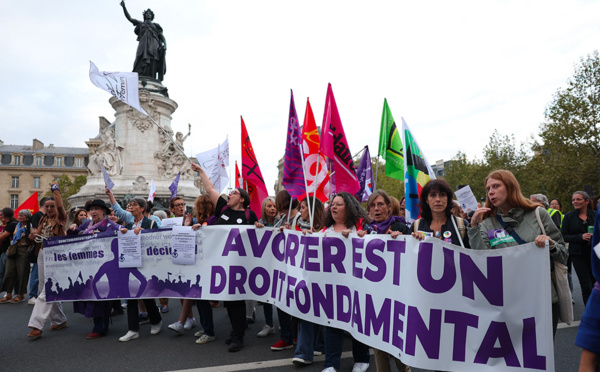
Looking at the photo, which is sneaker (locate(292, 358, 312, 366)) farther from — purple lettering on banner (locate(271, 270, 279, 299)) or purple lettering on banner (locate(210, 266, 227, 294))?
purple lettering on banner (locate(210, 266, 227, 294))

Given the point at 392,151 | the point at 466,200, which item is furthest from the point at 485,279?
the point at 466,200

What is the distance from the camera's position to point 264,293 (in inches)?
211

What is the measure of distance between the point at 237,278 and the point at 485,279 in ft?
10.5

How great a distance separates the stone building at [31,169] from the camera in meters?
76.5

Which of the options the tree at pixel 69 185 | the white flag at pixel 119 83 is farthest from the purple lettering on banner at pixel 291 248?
the tree at pixel 69 185

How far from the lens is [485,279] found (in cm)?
326

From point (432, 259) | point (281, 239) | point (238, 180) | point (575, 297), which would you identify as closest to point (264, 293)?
point (281, 239)

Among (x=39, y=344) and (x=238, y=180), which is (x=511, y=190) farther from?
(x=238, y=180)

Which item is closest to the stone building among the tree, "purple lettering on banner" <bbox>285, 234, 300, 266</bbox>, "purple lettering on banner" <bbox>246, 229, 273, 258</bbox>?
the tree

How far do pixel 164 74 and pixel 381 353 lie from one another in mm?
27375

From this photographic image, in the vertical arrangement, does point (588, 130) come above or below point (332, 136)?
above

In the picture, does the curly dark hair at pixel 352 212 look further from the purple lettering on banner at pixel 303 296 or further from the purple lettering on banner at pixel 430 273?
the purple lettering on banner at pixel 430 273

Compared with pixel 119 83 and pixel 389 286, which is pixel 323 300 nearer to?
pixel 389 286

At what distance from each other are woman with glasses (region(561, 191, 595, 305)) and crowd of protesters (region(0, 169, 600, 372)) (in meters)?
0.01
